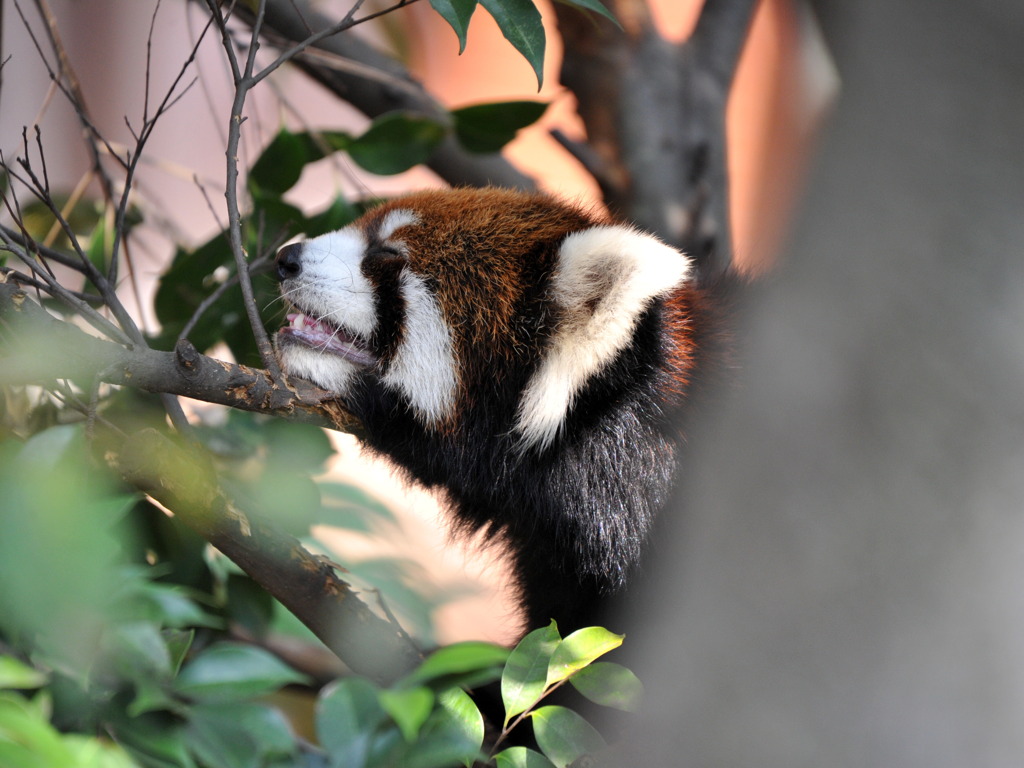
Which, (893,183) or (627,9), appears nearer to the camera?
(893,183)

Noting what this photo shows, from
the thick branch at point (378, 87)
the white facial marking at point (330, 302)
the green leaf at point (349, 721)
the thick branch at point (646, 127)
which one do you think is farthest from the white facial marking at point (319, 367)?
the thick branch at point (646, 127)

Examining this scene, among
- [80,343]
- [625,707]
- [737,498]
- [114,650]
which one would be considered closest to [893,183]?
[737,498]

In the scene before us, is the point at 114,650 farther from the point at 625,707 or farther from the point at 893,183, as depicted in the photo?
the point at 893,183

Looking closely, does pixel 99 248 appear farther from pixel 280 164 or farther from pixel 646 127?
pixel 646 127

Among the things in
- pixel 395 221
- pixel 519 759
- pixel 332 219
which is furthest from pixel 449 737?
pixel 332 219

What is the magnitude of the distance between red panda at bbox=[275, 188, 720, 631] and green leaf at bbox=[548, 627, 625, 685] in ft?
1.43

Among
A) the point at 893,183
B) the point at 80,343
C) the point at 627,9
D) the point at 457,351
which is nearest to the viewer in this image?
the point at 893,183

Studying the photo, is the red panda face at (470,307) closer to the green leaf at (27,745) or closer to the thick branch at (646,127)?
the thick branch at (646,127)

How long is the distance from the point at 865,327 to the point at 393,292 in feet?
3.28

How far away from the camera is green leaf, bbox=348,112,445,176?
71.2 inches

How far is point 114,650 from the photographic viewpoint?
3.39ft

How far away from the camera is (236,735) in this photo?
1028 mm

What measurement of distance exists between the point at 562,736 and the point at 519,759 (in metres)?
0.06

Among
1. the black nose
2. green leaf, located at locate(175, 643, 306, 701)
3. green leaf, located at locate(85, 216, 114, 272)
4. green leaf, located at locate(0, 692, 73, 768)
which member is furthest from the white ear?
green leaf, located at locate(85, 216, 114, 272)
